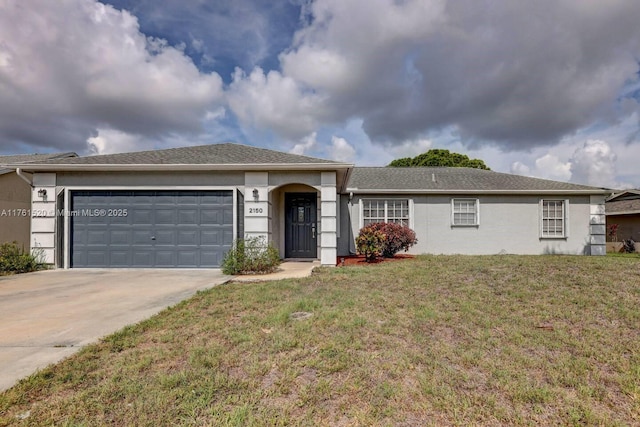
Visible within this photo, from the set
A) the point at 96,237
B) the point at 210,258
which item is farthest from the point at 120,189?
the point at 210,258

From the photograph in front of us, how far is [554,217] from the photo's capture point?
12914 mm

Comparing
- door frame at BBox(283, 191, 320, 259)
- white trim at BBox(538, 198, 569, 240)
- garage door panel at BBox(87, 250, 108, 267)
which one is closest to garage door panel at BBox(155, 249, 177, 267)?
garage door panel at BBox(87, 250, 108, 267)

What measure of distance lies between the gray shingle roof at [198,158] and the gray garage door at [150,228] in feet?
3.09

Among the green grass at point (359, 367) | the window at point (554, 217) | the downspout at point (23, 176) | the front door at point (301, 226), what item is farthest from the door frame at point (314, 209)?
the window at point (554, 217)

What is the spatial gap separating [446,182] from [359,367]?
39.8 ft

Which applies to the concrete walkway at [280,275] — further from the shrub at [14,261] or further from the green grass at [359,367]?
the shrub at [14,261]

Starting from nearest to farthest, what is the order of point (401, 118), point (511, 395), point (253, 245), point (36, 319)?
point (511, 395) → point (36, 319) → point (253, 245) → point (401, 118)

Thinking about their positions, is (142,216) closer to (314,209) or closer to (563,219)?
(314,209)

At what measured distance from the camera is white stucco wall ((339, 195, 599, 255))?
41.7ft

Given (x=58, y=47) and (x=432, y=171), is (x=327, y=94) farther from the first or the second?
(x=58, y=47)

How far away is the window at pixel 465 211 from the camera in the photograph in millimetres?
12820

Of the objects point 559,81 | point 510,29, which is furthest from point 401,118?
point 510,29

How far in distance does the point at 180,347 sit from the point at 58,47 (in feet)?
43.7

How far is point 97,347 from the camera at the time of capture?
342 cm
